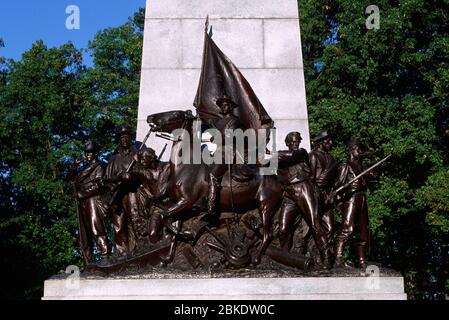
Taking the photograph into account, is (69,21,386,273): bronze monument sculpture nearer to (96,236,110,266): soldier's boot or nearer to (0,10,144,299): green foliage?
(96,236,110,266): soldier's boot

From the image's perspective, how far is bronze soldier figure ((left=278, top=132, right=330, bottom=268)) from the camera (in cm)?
1397

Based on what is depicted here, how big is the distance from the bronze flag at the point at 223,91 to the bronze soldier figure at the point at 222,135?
0.99 feet

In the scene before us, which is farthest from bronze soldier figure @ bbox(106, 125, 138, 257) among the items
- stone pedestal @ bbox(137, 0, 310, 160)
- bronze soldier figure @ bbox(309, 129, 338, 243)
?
bronze soldier figure @ bbox(309, 129, 338, 243)

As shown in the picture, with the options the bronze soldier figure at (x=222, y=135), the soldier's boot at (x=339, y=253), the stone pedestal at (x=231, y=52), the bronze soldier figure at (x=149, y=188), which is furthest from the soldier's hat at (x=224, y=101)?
the soldier's boot at (x=339, y=253)

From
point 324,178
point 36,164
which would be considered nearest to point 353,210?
point 324,178

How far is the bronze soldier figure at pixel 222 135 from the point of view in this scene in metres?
13.7

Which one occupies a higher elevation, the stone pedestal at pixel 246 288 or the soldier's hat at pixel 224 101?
the soldier's hat at pixel 224 101

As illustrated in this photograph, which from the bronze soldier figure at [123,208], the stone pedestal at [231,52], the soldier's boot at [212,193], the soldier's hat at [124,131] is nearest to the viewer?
the soldier's boot at [212,193]

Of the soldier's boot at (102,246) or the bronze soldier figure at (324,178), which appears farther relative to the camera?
the soldier's boot at (102,246)

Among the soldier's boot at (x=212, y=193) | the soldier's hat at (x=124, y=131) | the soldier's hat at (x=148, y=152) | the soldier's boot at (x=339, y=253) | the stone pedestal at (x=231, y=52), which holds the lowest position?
the soldier's boot at (x=339, y=253)

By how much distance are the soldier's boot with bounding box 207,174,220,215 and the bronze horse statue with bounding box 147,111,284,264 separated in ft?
0.33

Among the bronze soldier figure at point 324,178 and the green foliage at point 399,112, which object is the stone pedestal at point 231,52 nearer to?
the bronze soldier figure at point 324,178
